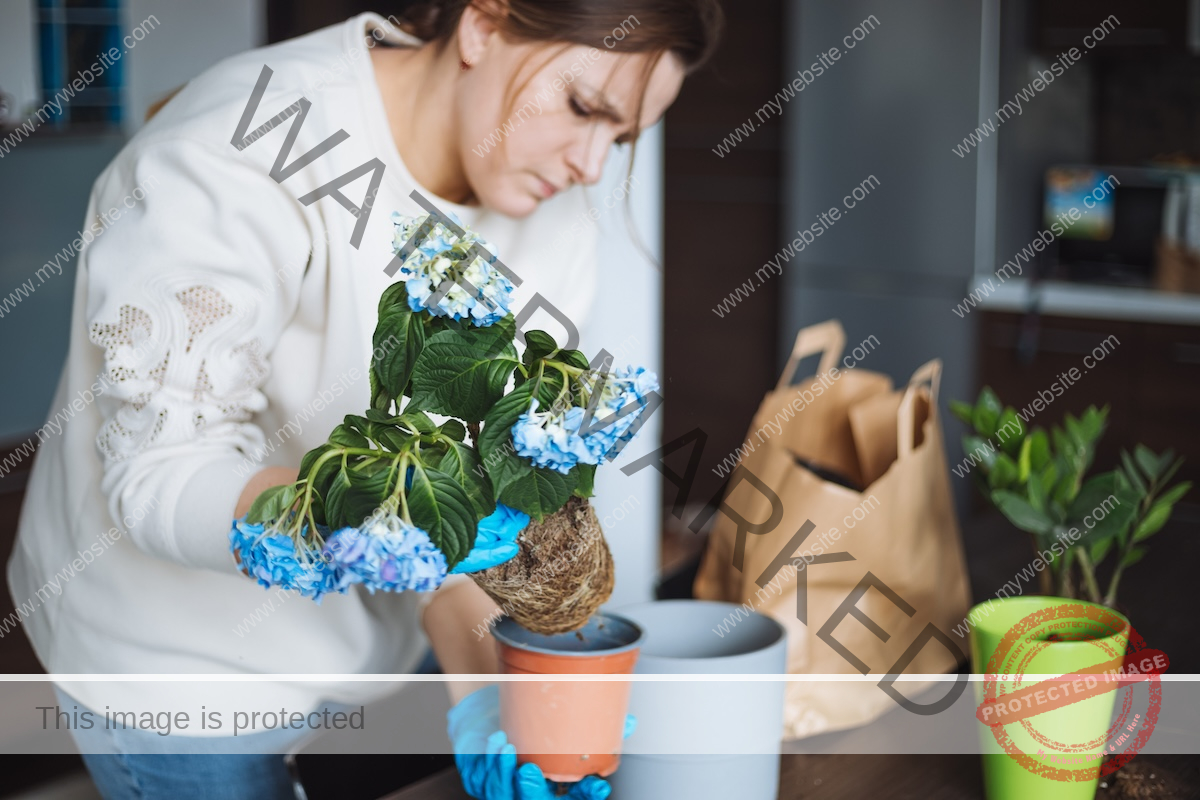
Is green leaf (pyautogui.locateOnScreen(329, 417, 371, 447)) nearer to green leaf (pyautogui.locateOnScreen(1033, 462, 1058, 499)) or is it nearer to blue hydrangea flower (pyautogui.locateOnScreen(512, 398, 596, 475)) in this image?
blue hydrangea flower (pyautogui.locateOnScreen(512, 398, 596, 475))

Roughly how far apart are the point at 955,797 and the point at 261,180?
2.37ft

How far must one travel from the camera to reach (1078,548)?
0.95 meters

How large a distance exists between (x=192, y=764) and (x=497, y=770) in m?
0.40

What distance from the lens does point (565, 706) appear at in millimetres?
762

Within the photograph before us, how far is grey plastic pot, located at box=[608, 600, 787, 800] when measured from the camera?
0.79 meters

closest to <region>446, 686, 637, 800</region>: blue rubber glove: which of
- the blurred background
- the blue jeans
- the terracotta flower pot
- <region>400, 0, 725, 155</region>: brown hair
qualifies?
the terracotta flower pot

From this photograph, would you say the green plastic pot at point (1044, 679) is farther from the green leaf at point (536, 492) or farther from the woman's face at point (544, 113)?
the woman's face at point (544, 113)

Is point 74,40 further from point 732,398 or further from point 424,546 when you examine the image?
point 424,546

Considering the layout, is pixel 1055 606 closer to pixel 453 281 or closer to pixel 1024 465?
pixel 1024 465

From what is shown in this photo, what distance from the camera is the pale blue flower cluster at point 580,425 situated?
2.13 feet

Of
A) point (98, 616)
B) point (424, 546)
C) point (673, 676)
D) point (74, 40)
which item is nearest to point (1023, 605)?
point (673, 676)

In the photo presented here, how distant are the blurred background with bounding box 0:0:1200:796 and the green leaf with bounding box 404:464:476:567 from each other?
2196mm

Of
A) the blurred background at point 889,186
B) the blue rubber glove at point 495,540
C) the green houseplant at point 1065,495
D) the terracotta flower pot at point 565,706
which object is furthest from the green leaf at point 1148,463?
the blurred background at point 889,186

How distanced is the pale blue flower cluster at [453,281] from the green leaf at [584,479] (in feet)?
0.34
